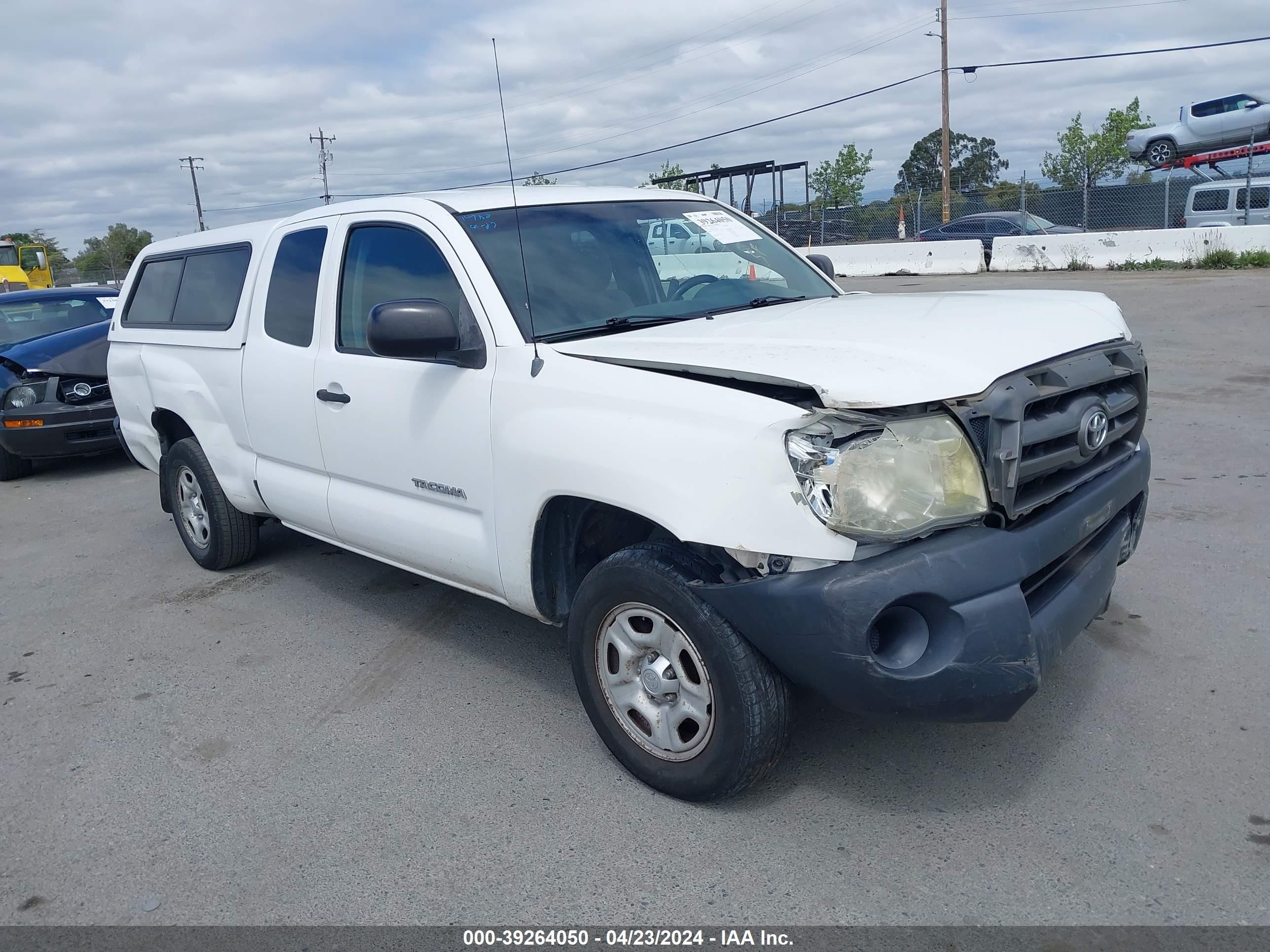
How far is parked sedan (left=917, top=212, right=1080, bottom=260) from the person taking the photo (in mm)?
25000

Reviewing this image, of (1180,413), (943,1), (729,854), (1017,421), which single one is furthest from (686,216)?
(943,1)

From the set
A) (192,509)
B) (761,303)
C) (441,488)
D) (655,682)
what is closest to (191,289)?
(192,509)

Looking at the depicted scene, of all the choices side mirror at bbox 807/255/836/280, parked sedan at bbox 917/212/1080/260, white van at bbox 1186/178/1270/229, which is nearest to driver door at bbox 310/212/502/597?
side mirror at bbox 807/255/836/280

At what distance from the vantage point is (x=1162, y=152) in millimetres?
33219

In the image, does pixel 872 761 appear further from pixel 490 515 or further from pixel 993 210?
pixel 993 210

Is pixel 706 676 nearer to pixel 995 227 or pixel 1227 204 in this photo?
pixel 1227 204

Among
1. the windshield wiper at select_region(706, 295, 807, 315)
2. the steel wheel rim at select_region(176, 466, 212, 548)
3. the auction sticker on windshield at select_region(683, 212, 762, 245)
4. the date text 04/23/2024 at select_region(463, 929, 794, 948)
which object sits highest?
the auction sticker on windshield at select_region(683, 212, 762, 245)

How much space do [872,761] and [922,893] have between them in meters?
0.69

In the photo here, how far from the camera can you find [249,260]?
516 centimetres

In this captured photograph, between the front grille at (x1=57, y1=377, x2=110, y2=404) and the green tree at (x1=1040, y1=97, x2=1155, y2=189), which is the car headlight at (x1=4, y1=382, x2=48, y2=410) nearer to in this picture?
the front grille at (x1=57, y1=377, x2=110, y2=404)

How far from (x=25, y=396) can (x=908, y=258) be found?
63.2 ft

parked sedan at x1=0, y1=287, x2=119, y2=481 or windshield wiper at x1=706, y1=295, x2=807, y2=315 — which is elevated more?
windshield wiper at x1=706, y1=295, x2=807, y2=315

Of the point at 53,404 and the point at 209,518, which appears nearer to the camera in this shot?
the point at 209,518

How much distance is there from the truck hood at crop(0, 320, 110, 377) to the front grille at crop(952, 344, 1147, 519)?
833cm
